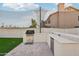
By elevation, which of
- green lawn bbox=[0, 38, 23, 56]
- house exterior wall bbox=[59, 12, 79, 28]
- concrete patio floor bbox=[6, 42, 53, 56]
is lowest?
concrete patio floor bbox=[6, 42, 53, 56]

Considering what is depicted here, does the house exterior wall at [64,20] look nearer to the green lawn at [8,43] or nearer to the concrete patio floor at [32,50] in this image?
the concrete patio floor at [32,50]

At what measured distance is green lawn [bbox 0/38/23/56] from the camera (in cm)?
334

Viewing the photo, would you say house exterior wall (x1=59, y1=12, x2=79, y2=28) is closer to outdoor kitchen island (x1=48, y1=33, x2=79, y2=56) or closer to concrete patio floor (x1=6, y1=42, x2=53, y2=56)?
outdoor kitchen island (x1=48, y1=33, x2=79, y2=56)

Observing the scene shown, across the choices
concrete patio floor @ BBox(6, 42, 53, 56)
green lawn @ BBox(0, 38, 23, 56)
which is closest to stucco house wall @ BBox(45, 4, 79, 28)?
concrete patio floor @ BBox(6, 42, 53, 56)

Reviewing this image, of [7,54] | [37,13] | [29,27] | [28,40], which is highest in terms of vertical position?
[37,13]

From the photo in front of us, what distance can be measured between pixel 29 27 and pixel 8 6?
0.50 metres

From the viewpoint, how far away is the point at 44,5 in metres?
3.36

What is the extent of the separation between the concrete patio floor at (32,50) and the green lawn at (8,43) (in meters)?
0.06

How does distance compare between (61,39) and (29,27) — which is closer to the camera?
(61,39)

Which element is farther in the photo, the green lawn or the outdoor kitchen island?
the green lawn

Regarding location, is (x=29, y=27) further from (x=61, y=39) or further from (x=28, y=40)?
(x=61, y=39)

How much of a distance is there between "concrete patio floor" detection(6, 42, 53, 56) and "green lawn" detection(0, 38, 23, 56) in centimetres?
6

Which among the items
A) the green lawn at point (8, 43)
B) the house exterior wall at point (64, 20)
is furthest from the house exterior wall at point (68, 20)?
the green lawn at point (8, 43)

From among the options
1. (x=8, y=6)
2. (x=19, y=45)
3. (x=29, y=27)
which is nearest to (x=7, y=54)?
(x=19, y=45)
